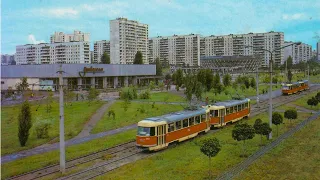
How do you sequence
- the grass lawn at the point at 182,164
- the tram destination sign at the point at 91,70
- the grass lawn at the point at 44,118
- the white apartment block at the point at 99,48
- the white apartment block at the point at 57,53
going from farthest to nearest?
the white apartment block at the point at 99,48 < the white apartment block at the point at 57,53 < the tram destination sign at the point at 91,70 < the grass lawn at the point at 44,118 < the grass lawn at the point at 182,164

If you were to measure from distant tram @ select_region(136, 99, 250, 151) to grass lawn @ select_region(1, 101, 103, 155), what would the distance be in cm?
989

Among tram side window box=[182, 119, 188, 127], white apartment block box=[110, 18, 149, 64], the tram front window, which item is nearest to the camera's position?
the tram front window

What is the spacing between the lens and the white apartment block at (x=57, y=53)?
12631 centimetres

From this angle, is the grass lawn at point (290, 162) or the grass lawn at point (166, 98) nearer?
the grass lawn at point (290, 162)

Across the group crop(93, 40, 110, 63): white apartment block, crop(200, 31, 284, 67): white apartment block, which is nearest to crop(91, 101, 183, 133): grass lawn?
crop(93, 40, 110, 63): white apartment block

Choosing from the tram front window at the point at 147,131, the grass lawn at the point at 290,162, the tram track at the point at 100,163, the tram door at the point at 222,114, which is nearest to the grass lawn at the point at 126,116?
the tram track at the point at 100,163

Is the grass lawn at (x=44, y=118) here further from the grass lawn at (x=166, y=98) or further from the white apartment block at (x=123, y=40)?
the white apartment block at (x=123, y=40)

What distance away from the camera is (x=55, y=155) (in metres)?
24.7

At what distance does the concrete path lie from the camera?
33.2 metres

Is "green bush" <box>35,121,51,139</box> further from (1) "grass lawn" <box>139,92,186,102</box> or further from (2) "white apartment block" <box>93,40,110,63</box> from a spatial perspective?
(2) "white apartment block" <box>93,40,110,63</box>

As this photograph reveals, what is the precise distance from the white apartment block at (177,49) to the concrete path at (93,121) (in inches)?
4781

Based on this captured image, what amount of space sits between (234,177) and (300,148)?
9.22m

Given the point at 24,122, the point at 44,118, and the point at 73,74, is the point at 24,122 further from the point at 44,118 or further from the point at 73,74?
the point at 73,74

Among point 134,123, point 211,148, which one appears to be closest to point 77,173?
point 211,148
